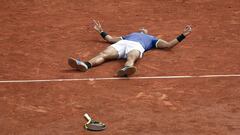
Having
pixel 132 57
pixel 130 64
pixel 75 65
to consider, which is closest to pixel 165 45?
pixel 132 57

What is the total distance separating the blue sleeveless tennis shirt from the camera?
10422 mm

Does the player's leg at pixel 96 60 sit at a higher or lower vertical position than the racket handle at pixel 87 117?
lower

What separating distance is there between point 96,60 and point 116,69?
0.37 meters

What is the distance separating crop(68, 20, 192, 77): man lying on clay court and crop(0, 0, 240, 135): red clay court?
12 centimetres

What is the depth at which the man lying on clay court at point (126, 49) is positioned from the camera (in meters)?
9.47

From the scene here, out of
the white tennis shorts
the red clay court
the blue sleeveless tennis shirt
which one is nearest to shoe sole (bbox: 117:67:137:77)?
the red clay court

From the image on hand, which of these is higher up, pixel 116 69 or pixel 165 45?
pixel 165 45

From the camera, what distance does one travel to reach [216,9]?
44.3ft

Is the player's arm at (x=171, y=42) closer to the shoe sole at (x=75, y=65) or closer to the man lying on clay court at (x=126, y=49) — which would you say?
the man lying on clay court at (x=126, y=49)

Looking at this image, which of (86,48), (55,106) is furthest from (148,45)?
(55,106)

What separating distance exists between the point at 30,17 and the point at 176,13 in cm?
322

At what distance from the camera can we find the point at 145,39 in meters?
10.5

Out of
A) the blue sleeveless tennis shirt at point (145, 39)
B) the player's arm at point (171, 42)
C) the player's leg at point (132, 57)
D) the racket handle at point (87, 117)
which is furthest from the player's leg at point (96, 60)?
the racket handle at point (87, 117)

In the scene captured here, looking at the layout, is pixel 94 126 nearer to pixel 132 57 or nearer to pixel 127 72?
pixel 127 72
